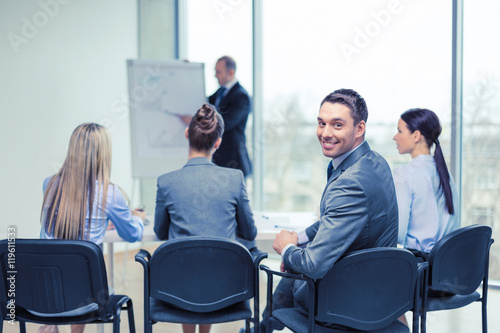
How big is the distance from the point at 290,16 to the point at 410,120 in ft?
8.15

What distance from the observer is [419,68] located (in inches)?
165

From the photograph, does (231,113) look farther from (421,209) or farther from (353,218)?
(353,218)

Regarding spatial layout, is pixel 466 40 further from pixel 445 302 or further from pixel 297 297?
pixel 297 297

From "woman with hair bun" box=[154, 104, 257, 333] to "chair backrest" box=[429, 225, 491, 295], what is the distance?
85 centimetres

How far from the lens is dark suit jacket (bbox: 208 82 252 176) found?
4.32 meters

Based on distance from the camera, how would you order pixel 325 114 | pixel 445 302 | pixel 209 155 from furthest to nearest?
pixel 209 155 < pixel 445 302 < pixel 325 114

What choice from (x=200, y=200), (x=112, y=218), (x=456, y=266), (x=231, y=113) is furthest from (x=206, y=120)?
(x=231, y=113)

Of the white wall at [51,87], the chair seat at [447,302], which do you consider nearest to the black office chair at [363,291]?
the chair seat at [447,302]

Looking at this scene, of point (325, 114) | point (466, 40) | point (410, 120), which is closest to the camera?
point (325, 114)

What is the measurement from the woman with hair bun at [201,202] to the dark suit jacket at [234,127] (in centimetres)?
197

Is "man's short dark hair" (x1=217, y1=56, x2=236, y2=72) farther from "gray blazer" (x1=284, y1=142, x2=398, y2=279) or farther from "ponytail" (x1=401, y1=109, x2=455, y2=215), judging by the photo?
"gray blazer" (x1=284, y1=142, x2=398, y2=279)

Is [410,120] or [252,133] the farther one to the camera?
[252,133]

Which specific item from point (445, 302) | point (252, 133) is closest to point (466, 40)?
point (252, 133)

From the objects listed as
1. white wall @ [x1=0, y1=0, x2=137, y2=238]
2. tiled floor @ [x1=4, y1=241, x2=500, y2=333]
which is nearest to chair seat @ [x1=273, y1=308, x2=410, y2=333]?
tiled floor @ [x1=4, y1=241, x2=500, y2=333]
